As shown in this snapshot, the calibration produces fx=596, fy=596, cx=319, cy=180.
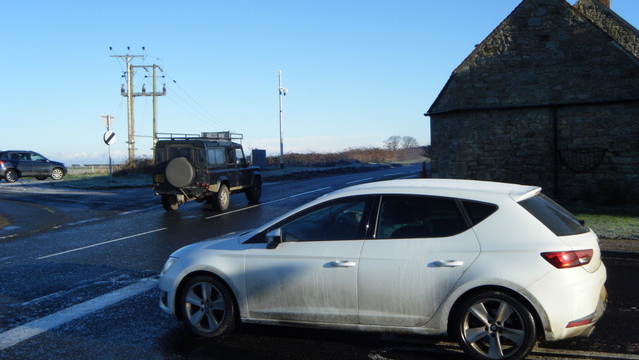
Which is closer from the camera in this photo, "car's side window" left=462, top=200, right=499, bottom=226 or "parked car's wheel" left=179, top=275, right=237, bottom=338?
"car's side window" left=462, top=200, right=499, bottom=226

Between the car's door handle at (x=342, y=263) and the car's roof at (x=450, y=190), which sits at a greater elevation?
the car's roof at (x=450, y=190)

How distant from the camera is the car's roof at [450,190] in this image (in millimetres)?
5090

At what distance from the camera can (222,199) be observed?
58.4 ft

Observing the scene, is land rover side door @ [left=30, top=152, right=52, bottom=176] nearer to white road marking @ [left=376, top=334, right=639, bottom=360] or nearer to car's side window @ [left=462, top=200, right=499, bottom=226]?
white road marking @ [left=376, top=334, right=639, bottom=360]

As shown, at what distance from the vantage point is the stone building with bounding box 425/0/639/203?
16.4m

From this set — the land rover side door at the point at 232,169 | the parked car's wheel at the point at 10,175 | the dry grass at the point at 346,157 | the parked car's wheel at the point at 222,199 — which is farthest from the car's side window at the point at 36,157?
the parked car's wheel at the point at 222,199

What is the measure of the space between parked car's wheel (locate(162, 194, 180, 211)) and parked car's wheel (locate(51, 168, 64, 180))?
22.1 meters

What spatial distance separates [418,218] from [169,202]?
13.9 meters

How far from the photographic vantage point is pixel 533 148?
57.4 feet

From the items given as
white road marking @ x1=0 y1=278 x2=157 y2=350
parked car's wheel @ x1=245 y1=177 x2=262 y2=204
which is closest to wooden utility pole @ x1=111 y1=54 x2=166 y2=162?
parked car's wheel @ x1=245 y1=177 x2=262 y2=204

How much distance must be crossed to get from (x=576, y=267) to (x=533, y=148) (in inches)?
537

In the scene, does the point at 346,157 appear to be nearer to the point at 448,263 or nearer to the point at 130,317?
the point at 130,317

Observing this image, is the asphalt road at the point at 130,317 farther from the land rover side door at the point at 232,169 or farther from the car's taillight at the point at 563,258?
the land rover side door at the point at 232,169

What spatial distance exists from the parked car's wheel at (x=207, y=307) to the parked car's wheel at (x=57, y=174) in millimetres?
34456
